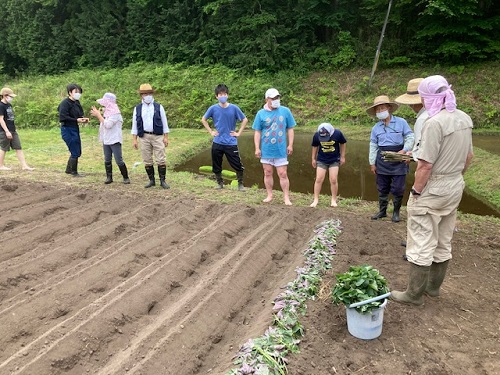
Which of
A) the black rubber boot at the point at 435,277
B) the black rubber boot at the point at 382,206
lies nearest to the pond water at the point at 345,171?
the black rubber boot at the point at 382,206

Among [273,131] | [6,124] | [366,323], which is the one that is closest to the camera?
[366,323]

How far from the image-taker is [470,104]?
14.9 m

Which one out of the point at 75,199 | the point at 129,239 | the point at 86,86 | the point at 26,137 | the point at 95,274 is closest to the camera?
the point at 95,274

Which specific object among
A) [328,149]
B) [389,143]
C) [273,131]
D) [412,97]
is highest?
[412,97]

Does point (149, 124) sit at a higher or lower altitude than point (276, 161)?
higher

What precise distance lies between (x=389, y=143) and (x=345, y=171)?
455 centimetres

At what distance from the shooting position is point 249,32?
20.5 m

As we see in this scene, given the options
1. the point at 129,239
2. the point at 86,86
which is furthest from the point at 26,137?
the point at 129,239

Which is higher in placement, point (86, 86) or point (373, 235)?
point (86, 86)

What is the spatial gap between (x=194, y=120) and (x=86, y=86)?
8.06m

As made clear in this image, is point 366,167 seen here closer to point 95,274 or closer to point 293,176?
point 293,176

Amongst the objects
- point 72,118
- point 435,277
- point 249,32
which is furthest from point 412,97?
point 249,32

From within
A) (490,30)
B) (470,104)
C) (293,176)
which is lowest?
(293,176)

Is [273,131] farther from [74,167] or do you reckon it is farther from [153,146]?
[74,167]
